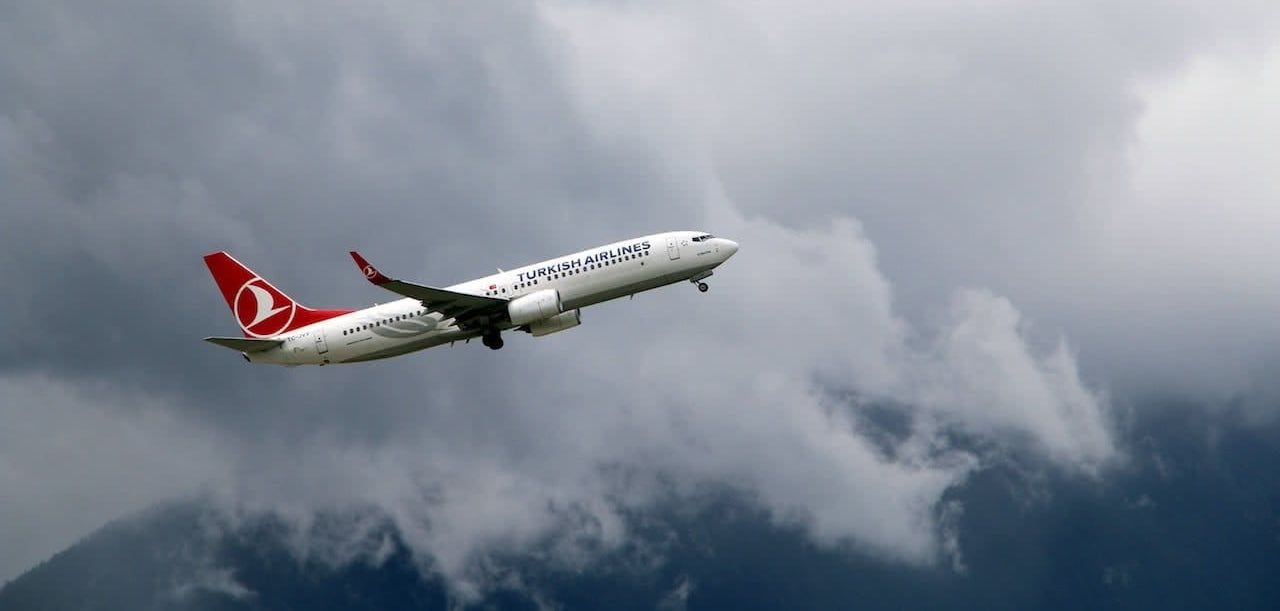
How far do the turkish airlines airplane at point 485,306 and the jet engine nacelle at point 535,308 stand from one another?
0.07 meters

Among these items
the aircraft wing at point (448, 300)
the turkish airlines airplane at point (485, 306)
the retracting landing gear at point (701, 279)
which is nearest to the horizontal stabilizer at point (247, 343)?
the turkish airlines airplane at point (485, 306)

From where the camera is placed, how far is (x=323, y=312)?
110 metres

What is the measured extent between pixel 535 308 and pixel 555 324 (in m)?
4.67

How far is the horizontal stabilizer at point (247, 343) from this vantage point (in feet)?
334

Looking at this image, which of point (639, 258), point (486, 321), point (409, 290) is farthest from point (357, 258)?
point (639, 258)

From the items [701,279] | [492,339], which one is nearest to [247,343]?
[492,339]

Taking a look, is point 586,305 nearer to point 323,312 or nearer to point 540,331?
point 540,331

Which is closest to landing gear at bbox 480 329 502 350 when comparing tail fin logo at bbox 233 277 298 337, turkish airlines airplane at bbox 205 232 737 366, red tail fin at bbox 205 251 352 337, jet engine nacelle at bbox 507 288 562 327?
turkish airlines airplane at bbox 205 232 737 366

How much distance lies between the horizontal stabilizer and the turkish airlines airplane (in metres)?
0.07

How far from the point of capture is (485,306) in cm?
10169

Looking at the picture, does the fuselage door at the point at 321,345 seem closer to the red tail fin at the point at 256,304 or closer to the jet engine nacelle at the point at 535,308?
the red tail fin at the point at 256,304

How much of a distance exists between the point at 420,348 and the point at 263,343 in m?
11.6

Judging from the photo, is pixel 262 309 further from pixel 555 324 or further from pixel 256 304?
pixel 555 324

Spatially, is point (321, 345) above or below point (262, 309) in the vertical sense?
below
